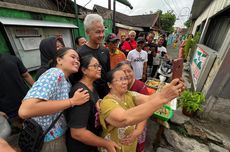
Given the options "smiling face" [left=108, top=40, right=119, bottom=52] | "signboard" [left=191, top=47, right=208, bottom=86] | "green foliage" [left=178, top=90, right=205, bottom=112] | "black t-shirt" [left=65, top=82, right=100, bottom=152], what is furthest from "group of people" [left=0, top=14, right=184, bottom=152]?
"signboard" [left=191, top=47, right=208, bottom=86]

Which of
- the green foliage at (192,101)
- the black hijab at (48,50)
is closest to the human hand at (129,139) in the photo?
the black hijab at (48,50)

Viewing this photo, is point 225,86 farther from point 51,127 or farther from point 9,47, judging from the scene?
point 9,47

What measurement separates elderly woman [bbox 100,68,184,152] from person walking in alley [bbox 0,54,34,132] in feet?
5.66

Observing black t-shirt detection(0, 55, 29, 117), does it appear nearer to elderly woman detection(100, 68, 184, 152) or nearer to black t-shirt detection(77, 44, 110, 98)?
black t-shirt detection(77, 44, 110, 98)

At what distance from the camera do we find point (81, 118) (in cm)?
113

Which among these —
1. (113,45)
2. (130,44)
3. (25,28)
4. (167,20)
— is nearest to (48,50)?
(113,45)

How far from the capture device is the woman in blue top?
0.94 meters

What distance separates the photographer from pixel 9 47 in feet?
10.2

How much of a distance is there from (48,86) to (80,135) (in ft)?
1.76

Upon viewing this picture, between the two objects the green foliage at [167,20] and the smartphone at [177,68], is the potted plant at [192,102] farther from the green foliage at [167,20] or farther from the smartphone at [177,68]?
the green foliage at [167,20]

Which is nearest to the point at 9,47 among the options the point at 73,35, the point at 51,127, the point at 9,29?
the point at 9,29

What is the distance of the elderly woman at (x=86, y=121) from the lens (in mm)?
1136

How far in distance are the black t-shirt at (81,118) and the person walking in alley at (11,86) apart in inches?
56.6

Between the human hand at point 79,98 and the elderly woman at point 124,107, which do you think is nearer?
the elderly woman at point 124,107
